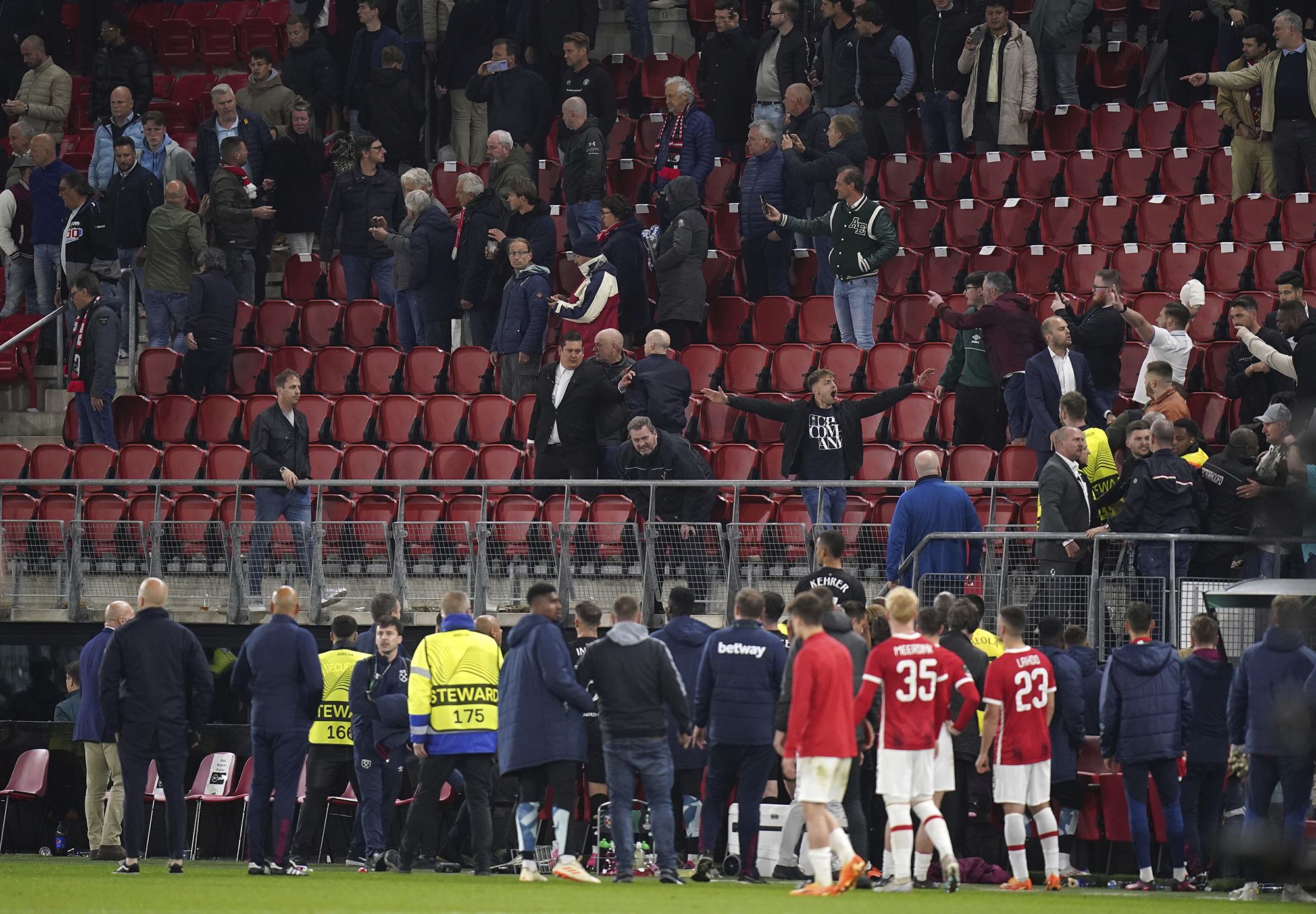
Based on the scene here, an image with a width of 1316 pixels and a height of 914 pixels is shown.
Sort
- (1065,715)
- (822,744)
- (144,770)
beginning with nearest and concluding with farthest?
(822,744), (1065,715), (144,770)

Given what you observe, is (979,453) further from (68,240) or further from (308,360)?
(68,240)

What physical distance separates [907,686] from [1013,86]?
31.9ft

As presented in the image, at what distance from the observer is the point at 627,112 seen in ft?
74.1

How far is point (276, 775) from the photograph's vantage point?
12.7 metres

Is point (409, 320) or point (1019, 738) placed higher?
point (409, 320)

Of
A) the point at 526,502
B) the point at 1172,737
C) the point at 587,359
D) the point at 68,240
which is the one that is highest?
the point at 68,240

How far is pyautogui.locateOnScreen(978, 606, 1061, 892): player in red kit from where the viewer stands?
11.8 metres

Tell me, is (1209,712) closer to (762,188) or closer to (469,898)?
(469,898)

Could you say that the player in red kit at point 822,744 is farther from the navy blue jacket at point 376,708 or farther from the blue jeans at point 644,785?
the navy blue jacket at point 376,708

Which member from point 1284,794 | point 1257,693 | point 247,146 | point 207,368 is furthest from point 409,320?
point 1284,794

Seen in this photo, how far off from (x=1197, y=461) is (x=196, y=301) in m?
9.57

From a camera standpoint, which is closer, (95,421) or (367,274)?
(95,421)

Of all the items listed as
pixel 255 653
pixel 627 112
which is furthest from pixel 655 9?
pixel 255 653

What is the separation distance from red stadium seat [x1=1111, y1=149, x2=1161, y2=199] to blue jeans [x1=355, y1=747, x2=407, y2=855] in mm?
9686
